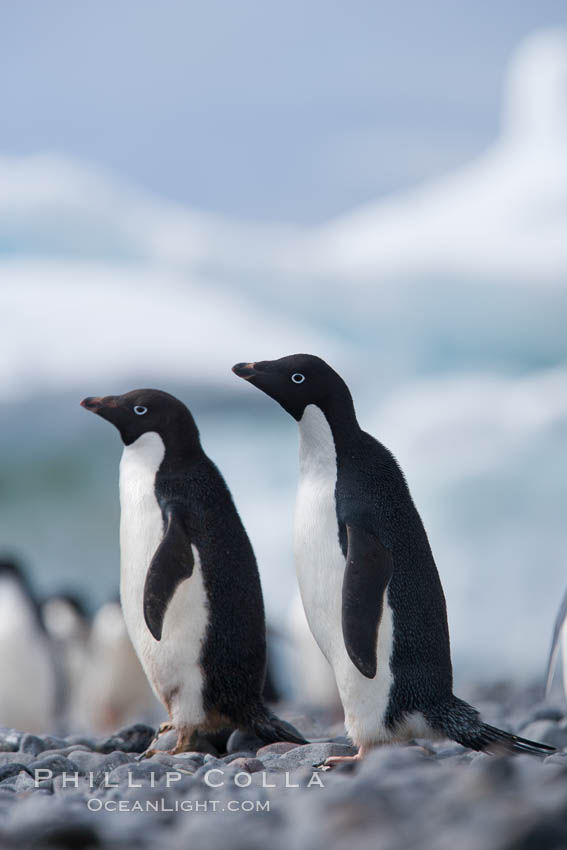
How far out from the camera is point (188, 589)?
319 cm

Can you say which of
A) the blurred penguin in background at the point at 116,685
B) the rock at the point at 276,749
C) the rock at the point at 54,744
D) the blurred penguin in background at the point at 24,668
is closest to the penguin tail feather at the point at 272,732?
the rock at the point at 276,749

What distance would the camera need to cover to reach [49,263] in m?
16.4

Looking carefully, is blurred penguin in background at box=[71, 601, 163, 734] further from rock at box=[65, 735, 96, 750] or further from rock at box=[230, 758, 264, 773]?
rock at box=[230, 758, 264, 773]

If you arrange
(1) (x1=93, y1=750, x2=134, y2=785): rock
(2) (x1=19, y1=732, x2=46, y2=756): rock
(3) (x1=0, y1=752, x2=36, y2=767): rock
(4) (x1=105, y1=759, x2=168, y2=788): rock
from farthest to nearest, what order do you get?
(2) (x1=19, y1=732, x2=46, y2=756): rock, (3) (x1=0, y1=752, x2=36, y2=767): rock, (1) (x1=93, y1=750, x2=134, y2=785): rock, (4) (x1=105, y1=759, x2=168, y2=788): rock

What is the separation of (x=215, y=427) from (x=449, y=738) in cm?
1323

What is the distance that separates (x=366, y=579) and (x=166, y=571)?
26.1 inches

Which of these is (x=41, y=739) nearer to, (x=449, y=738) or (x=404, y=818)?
(x=449, y=738)

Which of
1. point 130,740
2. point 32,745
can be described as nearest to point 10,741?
point 32,745

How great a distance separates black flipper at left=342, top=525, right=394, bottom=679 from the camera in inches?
106

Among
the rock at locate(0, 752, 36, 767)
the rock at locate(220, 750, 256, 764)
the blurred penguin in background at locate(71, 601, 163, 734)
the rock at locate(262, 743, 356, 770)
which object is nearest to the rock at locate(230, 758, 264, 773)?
the rock at locate(262, 743, 356, 770)

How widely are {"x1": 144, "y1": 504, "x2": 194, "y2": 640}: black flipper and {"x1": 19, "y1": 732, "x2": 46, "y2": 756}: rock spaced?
0.65 m

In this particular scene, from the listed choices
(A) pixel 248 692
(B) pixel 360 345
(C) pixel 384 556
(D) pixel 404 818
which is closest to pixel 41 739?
(A) pixel 248 692

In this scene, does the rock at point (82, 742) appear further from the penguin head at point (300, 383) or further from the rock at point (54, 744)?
the penguin head at point (300, 383)

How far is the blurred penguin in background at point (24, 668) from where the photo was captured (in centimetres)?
565
